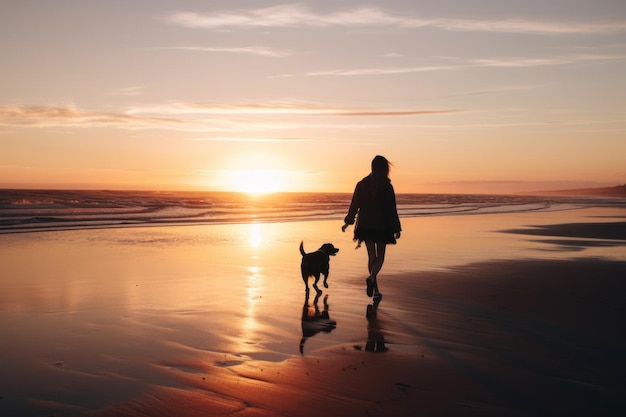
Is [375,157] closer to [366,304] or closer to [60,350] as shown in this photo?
[366,304]

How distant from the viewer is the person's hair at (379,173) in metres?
9.19

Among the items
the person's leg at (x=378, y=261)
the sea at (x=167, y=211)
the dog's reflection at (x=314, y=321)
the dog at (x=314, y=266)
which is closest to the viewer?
the dog's reflection at (x=314, y=321)

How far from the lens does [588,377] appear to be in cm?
505

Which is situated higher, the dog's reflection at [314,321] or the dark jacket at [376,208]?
the dark jacket at [376,208]

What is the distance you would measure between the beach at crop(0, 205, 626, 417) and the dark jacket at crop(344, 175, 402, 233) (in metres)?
1.17

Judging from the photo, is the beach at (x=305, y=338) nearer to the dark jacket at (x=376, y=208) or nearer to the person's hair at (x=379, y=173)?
the dark jacket at (x=376, y=208)

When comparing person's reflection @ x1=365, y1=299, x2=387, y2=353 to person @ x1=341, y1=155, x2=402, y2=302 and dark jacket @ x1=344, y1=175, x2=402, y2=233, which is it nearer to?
person @ x1=341, y1=155, x2=402, y2=302

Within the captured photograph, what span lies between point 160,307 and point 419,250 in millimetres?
9389

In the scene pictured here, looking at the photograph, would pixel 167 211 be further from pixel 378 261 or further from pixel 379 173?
pixel 378 261

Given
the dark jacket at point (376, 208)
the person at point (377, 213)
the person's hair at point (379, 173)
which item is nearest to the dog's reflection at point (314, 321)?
the person at point (377, 213)

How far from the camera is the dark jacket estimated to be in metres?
9.17

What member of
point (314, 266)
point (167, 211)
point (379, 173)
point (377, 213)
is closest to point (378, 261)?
point (377, 213)

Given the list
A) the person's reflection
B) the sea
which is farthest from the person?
the sea

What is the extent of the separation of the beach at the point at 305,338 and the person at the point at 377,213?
82 centimetres
